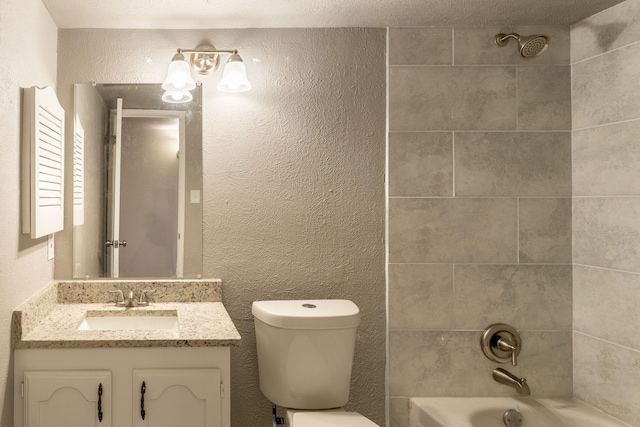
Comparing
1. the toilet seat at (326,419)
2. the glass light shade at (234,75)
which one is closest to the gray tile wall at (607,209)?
the toilet seat at (326,419)

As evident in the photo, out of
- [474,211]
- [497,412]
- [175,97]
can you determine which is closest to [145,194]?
[175,97]

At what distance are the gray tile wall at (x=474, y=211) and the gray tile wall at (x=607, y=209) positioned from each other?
7 cm

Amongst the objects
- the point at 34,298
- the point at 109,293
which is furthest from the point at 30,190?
the point at 109,293

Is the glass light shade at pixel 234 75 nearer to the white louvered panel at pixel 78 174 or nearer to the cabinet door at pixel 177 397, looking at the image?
the white louvered panel at pixel 78 174

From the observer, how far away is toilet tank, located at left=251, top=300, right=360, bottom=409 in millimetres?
2102

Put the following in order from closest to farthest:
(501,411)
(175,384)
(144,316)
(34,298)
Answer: (175,384) → (34,298) → (144,316) → (501,411)

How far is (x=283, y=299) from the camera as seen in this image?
8.01 ft

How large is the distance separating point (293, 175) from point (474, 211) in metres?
0.87

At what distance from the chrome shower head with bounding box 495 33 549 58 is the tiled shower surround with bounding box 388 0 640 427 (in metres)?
0.06

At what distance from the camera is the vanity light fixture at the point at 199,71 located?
228 cm

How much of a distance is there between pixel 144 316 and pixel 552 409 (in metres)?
1.85

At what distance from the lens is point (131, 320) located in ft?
7.18

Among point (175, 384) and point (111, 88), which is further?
point (111, 88)

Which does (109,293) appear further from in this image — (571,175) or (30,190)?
(571,175)
